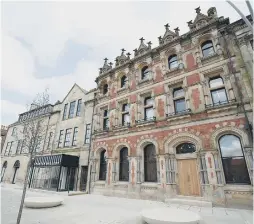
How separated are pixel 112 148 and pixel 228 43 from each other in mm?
12501

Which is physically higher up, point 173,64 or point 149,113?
point 173,64

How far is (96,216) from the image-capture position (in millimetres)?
7266

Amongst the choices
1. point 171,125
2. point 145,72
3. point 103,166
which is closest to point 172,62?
point 145,72

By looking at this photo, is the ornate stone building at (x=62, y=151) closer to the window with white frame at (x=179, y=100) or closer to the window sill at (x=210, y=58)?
the window with white frame at (x=179, y=100)

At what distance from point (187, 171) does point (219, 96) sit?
18.5ft

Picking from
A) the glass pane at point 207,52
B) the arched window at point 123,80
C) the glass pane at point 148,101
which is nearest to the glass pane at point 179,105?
the glass pane at point 148,101

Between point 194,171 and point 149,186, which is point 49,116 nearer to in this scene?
point 149,186

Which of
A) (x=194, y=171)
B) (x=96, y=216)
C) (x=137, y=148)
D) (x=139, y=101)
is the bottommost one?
(x=96, y=216)

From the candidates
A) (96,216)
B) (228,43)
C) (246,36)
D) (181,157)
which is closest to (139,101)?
(181,157)

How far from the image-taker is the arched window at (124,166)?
14102mm

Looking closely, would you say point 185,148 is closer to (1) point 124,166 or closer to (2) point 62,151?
(1) point 124,166

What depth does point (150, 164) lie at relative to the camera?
12961 mm

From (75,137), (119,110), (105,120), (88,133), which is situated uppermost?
(119,110)

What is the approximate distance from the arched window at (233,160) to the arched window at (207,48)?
264 inches
